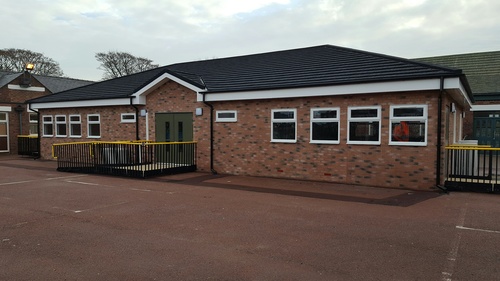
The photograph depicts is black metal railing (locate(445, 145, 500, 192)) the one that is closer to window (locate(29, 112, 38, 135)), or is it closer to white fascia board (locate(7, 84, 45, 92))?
window (locate(29, 112, 38, 135))

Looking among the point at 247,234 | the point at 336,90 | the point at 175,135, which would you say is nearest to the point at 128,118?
the point at 175,135

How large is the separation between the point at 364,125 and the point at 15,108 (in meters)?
22.8

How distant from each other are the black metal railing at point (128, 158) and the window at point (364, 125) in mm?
6060

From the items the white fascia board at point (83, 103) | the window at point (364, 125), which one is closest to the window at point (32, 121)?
the white fascia board at point (83, 103)

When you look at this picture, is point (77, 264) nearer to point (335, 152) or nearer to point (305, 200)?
point (305, 200)

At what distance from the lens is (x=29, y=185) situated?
1113 centimetres

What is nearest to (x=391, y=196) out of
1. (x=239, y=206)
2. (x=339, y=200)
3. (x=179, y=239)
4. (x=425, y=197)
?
(x=425, y=197)

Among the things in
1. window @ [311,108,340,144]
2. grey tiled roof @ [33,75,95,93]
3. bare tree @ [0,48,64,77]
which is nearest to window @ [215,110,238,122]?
window @ [311,108,340,144]

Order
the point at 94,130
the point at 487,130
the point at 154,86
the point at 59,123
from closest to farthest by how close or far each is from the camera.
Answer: the point at 154,86 < the point at 94,130 < the point at 59,123 < the point at 487,130

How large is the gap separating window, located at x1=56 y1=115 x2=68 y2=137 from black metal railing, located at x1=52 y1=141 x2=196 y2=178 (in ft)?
15.8

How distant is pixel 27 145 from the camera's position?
72.5 feet

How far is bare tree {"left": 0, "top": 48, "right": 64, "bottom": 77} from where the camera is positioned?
4153cm

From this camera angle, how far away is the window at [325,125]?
11.4 metres

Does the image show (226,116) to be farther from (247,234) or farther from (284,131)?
(247,234)
